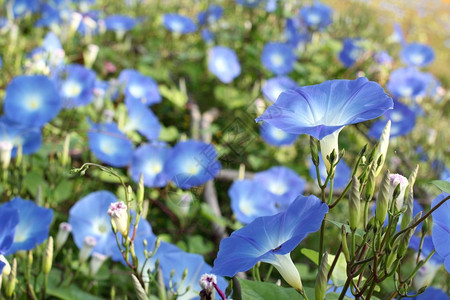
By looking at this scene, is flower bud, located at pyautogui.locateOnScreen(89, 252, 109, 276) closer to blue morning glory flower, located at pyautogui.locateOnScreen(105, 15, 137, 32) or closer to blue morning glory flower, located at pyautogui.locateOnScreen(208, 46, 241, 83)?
blue morning glory flower, located at pyautogui.locateOnScreen(208, 46, 241, 83)

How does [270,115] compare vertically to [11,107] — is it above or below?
above

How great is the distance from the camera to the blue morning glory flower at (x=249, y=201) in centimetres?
150

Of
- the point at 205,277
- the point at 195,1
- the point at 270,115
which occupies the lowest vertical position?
the point at 195,1

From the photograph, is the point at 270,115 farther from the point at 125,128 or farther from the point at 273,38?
the point at 273,38

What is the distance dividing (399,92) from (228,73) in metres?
0.91

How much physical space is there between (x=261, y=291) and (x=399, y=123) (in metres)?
1.90

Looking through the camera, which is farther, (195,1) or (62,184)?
(195,1)

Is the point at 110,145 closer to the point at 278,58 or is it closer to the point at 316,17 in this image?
the point at 278,58

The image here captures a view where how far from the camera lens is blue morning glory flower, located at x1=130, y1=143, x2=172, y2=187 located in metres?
1.74

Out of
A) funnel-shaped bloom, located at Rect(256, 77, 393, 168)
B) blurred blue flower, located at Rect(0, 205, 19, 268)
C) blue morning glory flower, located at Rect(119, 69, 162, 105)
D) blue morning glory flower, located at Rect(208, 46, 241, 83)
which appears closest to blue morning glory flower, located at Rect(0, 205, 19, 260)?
blurred blue flower, located at Rect(0, 205, 19, 268)

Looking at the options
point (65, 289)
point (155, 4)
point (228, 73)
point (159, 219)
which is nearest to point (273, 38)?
point (228, 73)

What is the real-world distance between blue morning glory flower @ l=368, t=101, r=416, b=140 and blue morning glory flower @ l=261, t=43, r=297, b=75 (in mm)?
521

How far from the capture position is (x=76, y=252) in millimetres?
1625

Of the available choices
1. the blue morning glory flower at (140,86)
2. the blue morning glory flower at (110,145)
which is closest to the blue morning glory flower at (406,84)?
the blue morning glory flower at (140,86)
